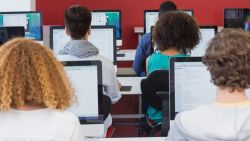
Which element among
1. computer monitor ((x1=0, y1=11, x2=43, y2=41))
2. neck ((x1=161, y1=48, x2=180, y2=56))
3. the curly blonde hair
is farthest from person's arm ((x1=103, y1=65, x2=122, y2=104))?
computer monitor ((x1=0, y1=11, x2=43, y2=41))

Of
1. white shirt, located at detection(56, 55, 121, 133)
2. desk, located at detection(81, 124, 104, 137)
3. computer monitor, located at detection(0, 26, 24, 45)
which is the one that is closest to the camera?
desk, located at detection(81, 124, 104, 137)

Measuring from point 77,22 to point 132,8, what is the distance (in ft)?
13.9

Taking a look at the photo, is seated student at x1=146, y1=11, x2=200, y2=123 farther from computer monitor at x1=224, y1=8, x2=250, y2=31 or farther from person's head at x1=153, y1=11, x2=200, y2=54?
computer monitor at x1=224, y1=8, x2=250, y2=31

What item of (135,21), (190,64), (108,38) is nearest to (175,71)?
(190,64)

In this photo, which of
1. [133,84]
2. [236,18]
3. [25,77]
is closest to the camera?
[25,77]

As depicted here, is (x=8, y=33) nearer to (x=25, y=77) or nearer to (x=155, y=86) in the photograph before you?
(x=155, y=86)

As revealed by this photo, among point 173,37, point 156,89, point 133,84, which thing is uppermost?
point 173,37

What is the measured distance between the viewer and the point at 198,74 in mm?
2568

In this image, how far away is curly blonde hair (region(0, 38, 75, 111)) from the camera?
1.78 m

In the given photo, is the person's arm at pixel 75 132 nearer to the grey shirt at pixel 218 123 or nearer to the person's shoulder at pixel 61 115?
the person's shoulder at pixel 61 115

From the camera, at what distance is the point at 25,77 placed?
70.0 inches

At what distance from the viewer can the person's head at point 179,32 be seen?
3.50 m

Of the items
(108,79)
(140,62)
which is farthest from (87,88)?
(140,62)

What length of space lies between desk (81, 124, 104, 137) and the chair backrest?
0.82m
